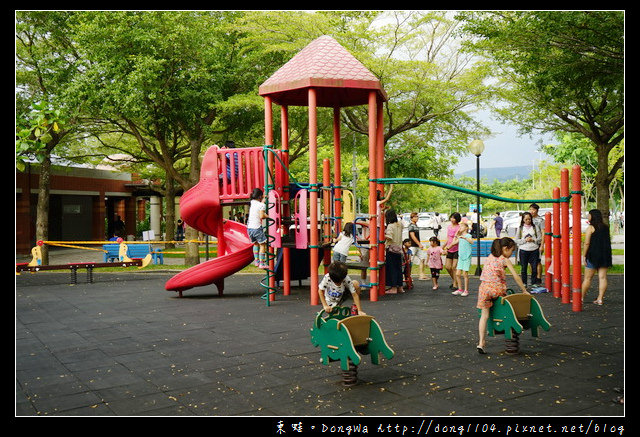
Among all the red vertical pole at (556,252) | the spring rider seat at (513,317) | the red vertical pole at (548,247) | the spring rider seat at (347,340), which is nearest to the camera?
the spring rider seat at (347,340)

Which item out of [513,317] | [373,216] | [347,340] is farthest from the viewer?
[373,216]

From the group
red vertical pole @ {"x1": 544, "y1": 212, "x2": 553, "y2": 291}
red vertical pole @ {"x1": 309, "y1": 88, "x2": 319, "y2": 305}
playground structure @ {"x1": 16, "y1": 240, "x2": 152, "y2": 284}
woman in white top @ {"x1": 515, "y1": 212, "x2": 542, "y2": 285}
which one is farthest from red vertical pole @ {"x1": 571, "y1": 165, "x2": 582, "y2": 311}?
playground structure @ {"x1": 16, "y1": 240, "x2": 152, "y2": 284}

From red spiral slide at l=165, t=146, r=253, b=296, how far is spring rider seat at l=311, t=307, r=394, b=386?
6.80 meters

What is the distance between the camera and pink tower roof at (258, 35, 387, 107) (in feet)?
39.1

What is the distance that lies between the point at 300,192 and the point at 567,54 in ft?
23.6

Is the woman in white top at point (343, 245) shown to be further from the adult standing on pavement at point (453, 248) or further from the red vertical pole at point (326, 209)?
the adult standing on pavement at point (453, 248)

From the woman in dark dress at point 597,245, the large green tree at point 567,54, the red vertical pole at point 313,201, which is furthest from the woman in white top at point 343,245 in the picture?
the large green tree at point 567,54

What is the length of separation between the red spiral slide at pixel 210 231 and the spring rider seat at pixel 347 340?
6799mm

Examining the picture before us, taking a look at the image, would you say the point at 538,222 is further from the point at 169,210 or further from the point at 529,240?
the point at 169,210

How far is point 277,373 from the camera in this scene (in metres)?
6.37

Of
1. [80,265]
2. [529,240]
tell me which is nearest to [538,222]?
[529,240]

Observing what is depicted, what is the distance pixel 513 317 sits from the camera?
7.09m

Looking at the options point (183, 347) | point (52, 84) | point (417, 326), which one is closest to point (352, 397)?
point (183, 347)

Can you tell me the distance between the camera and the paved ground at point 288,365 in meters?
5.25
